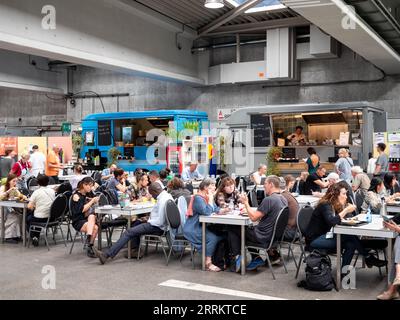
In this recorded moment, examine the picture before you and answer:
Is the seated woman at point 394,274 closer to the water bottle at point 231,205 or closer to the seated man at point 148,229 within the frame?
the water bottle at point 231,205

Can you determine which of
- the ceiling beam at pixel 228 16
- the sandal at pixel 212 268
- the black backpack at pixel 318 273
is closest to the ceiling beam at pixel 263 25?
the ceiling beam at pixel 228 16

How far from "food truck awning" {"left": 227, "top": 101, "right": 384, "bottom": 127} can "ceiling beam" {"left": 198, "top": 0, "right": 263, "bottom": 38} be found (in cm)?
251

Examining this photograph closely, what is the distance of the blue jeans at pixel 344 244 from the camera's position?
206 inches

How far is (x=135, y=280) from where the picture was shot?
Answer: 5.53 m

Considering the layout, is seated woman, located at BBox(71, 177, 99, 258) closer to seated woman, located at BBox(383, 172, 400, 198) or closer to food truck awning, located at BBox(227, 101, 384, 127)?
seated woman, located at BBox(383, 172, 400, 198)

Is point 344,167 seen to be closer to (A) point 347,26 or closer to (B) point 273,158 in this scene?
(B) point 273,158

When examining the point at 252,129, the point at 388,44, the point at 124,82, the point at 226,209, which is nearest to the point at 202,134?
the point at 252,129

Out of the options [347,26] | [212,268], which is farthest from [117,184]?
[347,26]

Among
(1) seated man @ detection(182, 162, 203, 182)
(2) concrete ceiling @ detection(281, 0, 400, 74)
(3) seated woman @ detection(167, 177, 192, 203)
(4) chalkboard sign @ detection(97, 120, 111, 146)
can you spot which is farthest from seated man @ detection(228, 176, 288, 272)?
(4) chalkboard sign @ detection(97, 120, 111, 146)

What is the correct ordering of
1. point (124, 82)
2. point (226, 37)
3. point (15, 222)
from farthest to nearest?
1. point (124, 82)
2. point (226, 37)
3. point (15, 222)

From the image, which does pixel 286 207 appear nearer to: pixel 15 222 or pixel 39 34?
pixel 15 222

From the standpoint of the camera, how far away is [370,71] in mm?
13055

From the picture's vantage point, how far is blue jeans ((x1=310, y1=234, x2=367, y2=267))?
17.2ft

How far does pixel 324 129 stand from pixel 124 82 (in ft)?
25.7
